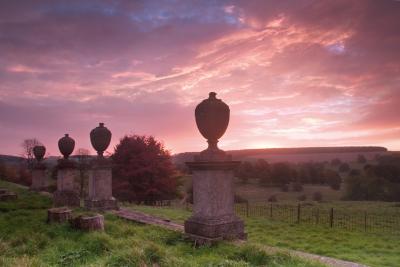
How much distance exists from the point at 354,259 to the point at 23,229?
9226mm

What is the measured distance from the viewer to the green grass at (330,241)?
11359 millimetres

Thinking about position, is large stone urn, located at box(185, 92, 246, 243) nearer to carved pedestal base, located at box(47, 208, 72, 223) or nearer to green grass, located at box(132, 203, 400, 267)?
green grass, located at box(132, 203, 400, 267)

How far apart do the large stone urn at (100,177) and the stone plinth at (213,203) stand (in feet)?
19.7

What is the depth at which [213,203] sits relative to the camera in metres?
7.86

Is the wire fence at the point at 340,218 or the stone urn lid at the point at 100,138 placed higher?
the stone urn lid at the point at 100,138

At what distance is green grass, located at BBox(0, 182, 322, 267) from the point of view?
613 cm

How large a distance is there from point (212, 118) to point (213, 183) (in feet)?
4.60

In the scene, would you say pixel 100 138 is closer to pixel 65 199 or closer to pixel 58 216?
pixel 65 199

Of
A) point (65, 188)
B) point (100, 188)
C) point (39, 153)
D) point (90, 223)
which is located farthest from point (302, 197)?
point (90, 223)

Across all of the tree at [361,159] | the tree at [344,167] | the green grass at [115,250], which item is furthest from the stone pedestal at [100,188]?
the tree at [361,159]

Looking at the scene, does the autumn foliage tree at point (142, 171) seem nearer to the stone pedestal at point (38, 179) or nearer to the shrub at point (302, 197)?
the stone pedestal at point (38, 179)

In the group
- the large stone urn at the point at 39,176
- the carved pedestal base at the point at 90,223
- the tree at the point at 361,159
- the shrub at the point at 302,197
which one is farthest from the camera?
the tree at the point at 361,159

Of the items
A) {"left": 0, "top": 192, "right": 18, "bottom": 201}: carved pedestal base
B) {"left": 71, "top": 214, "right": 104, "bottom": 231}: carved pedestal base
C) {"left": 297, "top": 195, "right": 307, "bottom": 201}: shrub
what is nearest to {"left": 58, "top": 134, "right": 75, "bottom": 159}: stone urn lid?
{"left": 0, "top": 192, "right": 18, "bottom": 201}: carved pedestal base

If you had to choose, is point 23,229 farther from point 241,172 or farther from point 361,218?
point 241,172
